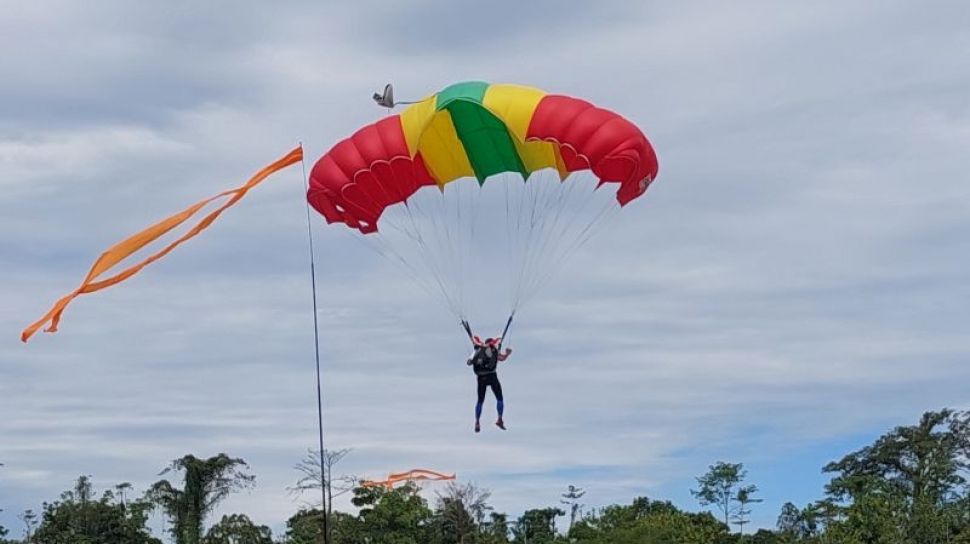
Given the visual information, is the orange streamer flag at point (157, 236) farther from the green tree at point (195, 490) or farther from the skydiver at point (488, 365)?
the green tree at point (195, 490)

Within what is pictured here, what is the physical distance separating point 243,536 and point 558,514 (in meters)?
18.9

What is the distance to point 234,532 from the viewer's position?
58.7 m

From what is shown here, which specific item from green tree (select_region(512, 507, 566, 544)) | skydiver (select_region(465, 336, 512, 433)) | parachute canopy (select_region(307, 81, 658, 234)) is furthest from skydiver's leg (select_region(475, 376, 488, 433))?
green tree (select_region(512, 507, 566, 544))

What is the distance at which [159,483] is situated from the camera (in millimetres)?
60875

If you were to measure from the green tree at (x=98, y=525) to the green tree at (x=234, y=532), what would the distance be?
16.1ft

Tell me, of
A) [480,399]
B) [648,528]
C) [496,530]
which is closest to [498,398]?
[480,399]

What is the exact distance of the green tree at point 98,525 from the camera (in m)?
63.0

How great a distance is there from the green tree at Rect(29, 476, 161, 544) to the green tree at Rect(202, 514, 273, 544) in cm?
490

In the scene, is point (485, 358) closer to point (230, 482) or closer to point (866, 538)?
point (866, 538)

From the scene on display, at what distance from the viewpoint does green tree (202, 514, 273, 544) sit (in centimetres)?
5828

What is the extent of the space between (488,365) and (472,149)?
3.36 m

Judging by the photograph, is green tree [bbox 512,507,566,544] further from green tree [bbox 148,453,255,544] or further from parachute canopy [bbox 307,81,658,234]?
parachute canopy [bbox 307,81,658,234]

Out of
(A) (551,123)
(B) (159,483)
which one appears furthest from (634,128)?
(B) (159,483)

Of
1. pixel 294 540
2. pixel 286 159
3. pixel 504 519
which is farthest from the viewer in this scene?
pixel 504 519
